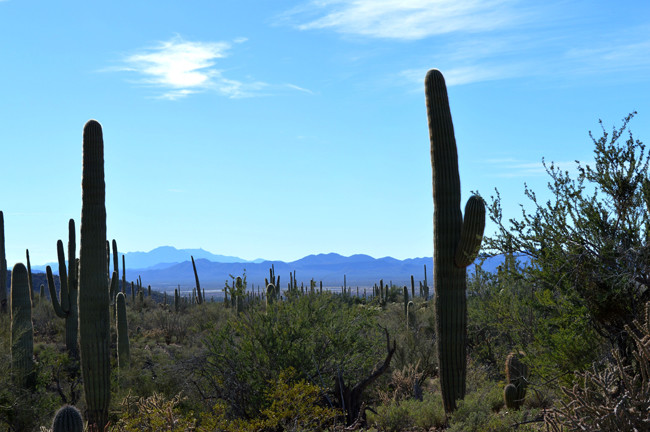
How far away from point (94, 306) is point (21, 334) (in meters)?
4.79

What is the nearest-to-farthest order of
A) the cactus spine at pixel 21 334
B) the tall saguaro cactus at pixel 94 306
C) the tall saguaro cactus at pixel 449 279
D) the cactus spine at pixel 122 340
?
the tall saguaro cactus at pixel 449 279, the tall saguaro cactus at pixel 94 306, the cactus spine at pixel 21 334, the cactus spine at pixel 122 340

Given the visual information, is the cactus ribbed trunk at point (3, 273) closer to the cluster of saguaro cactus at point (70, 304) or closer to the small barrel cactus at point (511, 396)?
the cluster of saguaro cactus at point (70, 304)

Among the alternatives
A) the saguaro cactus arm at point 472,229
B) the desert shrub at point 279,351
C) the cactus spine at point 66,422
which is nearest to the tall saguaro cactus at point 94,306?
the desert shrub at point 279,351

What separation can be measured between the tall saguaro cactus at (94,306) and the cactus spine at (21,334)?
9.70ft

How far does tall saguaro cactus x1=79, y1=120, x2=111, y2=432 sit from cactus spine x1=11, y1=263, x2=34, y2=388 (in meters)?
2.96

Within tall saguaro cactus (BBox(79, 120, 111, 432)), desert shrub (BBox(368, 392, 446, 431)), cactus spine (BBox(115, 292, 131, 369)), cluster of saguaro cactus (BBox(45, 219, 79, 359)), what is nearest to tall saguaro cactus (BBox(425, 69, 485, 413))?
desert shrub (BBox(368, 392, 446, 431))

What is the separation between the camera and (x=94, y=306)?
1391 centimetres

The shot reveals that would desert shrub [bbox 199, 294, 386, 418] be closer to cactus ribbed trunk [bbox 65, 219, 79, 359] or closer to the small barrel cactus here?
the small barrel cactus

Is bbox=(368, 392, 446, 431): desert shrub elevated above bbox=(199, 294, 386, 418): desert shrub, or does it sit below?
below

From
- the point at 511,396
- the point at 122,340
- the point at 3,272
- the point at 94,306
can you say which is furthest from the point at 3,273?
the point at 511,396

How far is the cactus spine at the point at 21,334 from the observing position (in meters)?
16.3

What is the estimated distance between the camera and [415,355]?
18.3 m

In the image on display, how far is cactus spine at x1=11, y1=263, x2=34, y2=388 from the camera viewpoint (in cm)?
1627

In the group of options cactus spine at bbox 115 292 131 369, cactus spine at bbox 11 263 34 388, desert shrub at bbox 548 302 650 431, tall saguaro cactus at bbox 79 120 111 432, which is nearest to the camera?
desert shrub at bbox 548 302 650 431
